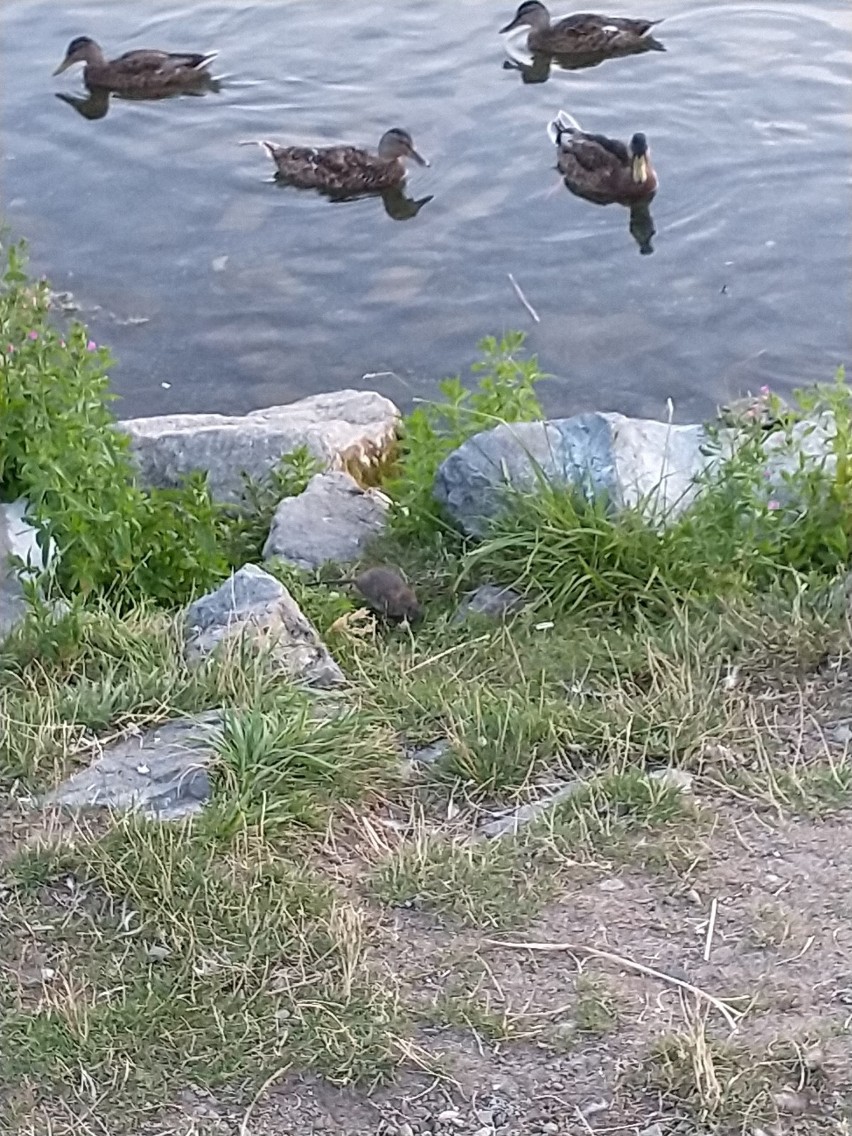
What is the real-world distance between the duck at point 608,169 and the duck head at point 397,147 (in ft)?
2.89

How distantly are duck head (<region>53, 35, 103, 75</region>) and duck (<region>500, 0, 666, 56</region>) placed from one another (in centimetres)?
286

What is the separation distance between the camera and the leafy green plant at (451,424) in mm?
5871

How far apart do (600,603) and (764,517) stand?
60 centimetres

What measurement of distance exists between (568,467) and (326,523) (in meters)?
0.87

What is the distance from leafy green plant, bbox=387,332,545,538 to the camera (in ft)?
19.3

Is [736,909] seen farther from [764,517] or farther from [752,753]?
[764,517]

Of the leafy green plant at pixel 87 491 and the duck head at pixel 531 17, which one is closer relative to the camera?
the leafy green plant at pixel 87 491

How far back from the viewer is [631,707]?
4.55 metres

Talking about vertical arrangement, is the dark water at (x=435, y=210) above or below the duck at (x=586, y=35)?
below

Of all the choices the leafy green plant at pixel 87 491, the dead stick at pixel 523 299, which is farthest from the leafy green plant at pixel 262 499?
the dead stick at pixel 523 299

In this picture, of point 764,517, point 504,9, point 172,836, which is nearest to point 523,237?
point 504,9

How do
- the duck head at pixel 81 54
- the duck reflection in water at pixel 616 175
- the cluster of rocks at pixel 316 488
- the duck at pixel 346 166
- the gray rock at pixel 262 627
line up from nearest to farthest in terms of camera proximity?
the cluster of rocks at pixel 316 488
the gray rock at pixel 262 627
the duck reflection in water at pixel 616 175
the duck at pixel 346 166
the duck head at pixel 81 54

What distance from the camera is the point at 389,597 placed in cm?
530

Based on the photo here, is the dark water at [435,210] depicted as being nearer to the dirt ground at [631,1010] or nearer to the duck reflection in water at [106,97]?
the duck reflection in water at [106,97]
